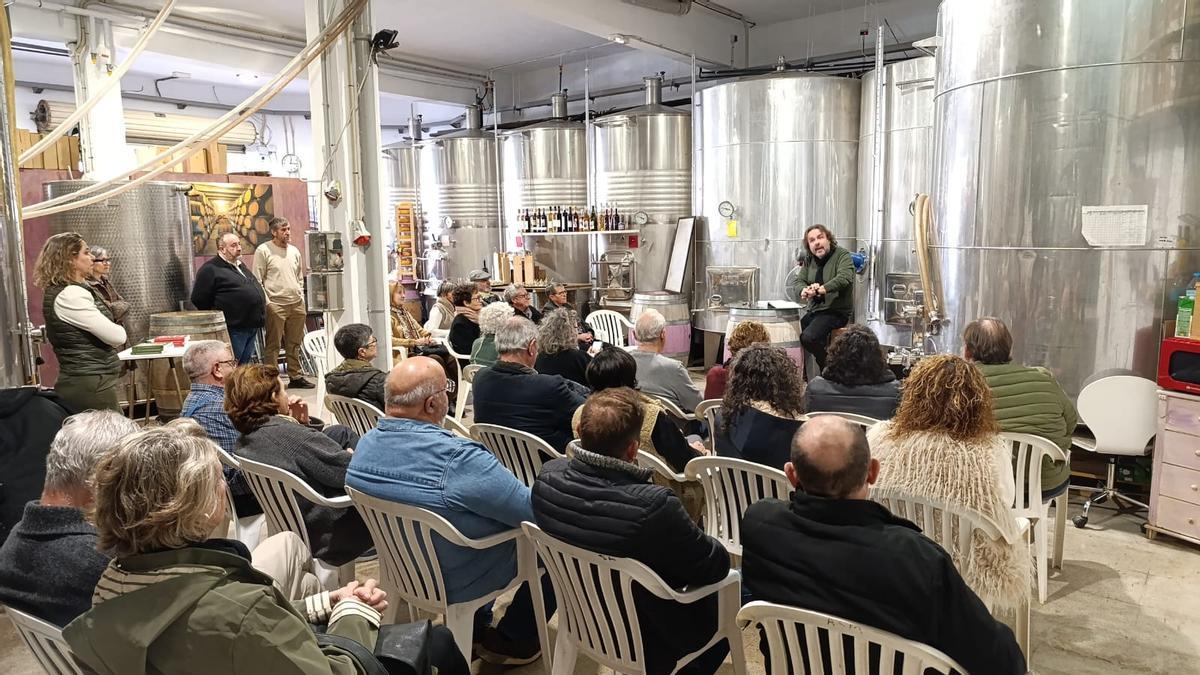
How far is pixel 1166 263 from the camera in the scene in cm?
405

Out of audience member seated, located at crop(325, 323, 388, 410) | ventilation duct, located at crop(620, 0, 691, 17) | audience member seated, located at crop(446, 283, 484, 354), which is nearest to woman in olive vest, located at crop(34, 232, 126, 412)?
audience member seated, located at crop(325, 323, 388, 410)

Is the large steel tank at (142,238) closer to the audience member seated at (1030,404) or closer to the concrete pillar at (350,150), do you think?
the concrete pillar at (350,150)

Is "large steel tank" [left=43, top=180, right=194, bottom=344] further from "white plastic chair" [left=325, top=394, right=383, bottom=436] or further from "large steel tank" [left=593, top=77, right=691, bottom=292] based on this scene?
"large steel tank" [left=593, top=77, right=691, bottom=292]

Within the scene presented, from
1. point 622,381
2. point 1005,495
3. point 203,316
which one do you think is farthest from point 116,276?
point 1005,495

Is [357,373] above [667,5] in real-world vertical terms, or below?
below

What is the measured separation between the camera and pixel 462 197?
409 inches

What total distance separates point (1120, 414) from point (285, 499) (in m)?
3.86

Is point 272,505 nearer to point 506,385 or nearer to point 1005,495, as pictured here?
point 506,385

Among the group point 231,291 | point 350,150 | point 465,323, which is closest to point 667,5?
point 350,150

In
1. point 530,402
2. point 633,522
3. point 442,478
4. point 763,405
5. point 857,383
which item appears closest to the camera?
point 633,522

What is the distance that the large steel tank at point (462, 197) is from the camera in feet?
33.7

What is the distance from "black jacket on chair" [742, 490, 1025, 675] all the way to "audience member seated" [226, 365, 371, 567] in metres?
1.58

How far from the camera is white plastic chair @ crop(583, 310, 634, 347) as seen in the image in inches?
297

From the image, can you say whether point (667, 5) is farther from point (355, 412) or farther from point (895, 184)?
point (355, 412)
